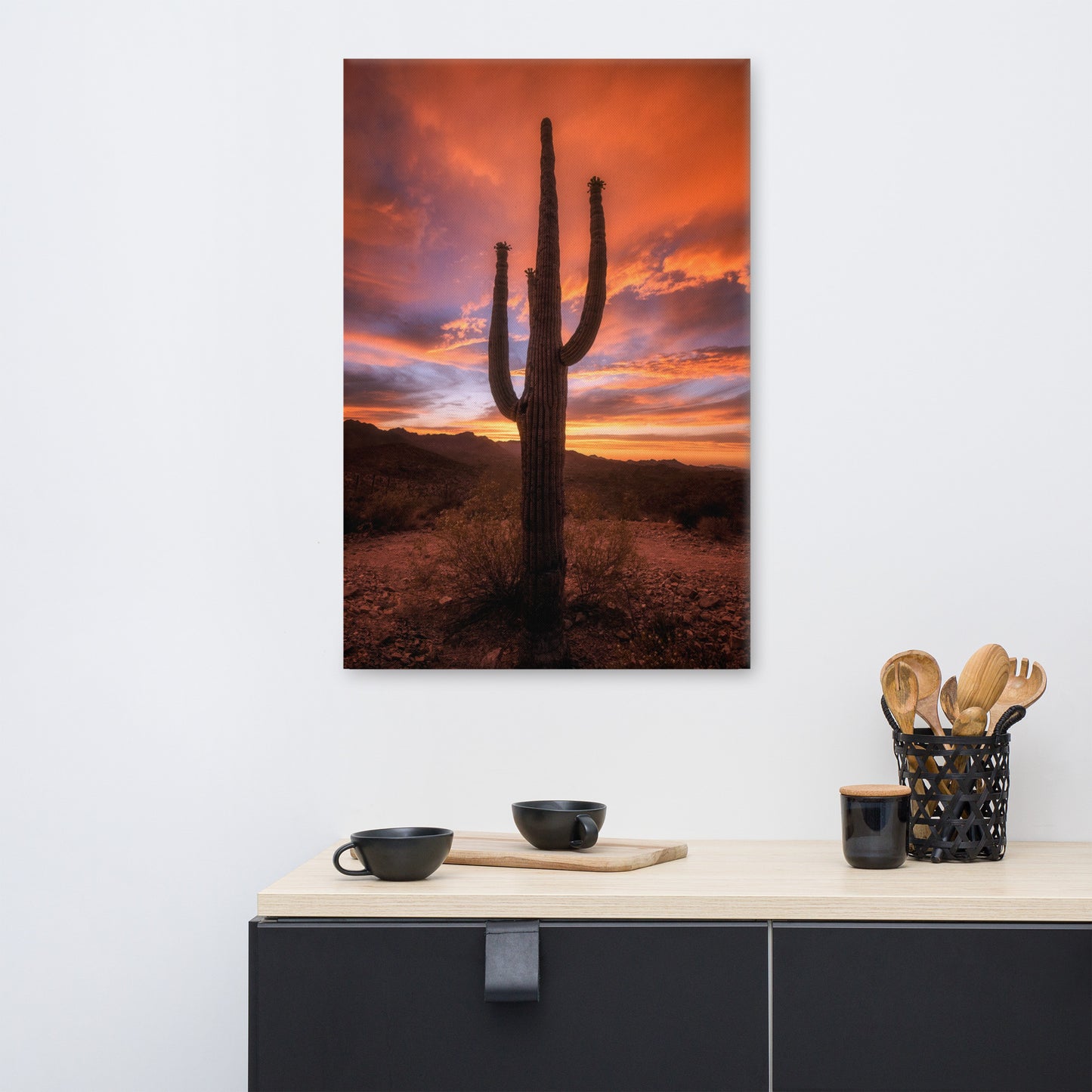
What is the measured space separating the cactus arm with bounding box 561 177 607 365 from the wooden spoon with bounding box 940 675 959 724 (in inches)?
28.8

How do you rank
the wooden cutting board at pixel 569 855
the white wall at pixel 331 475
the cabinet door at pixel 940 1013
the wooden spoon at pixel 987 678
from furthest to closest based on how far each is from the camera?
the white wall at pixel 331 475 < the wooden spoon at pixel 987 678 < the wooden cutting board at pixel 569 855 < the cabinet door at pixel 940 1013

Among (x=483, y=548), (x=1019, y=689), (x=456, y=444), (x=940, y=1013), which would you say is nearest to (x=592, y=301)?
(x=456, y=444)

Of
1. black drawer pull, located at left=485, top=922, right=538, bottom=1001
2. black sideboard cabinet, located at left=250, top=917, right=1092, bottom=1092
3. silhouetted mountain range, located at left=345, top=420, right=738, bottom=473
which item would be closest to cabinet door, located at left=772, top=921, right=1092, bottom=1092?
black sideboard cabinet, located at left=250, top=917, right=1092, bottom=1092

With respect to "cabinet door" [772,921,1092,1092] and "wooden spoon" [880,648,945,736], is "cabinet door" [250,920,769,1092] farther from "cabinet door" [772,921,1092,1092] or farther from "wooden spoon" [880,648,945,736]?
"wooden spoon" [880,648,945,736]

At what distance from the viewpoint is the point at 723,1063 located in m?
1.13

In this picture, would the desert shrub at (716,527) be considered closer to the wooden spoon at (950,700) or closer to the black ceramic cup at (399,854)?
the wooden spoon at (950,700)

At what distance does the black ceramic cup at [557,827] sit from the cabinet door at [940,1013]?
31cm

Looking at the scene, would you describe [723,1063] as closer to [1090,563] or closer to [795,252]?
[1090,563]

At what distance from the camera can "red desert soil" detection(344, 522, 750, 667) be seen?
61.2 inches

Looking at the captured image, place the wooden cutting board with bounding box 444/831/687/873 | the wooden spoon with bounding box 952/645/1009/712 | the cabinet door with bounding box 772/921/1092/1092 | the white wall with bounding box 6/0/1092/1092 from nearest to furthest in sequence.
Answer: the cabinet door with bounding box 772/921/1092/1092 → the wooden cutting board with bounding box 444/831/687/873 → the wooden spoon with bounding box 952/645/1009/712 → the white wall with bounding box 6/0/1092/1092

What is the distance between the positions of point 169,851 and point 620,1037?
2.59ft

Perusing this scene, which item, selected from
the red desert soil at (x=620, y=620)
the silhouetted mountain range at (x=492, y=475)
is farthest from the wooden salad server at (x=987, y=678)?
the silhouetted mountain range at (x=492, y=475)

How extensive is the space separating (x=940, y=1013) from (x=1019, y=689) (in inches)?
20.2

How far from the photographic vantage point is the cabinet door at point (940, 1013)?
3.68 ft
